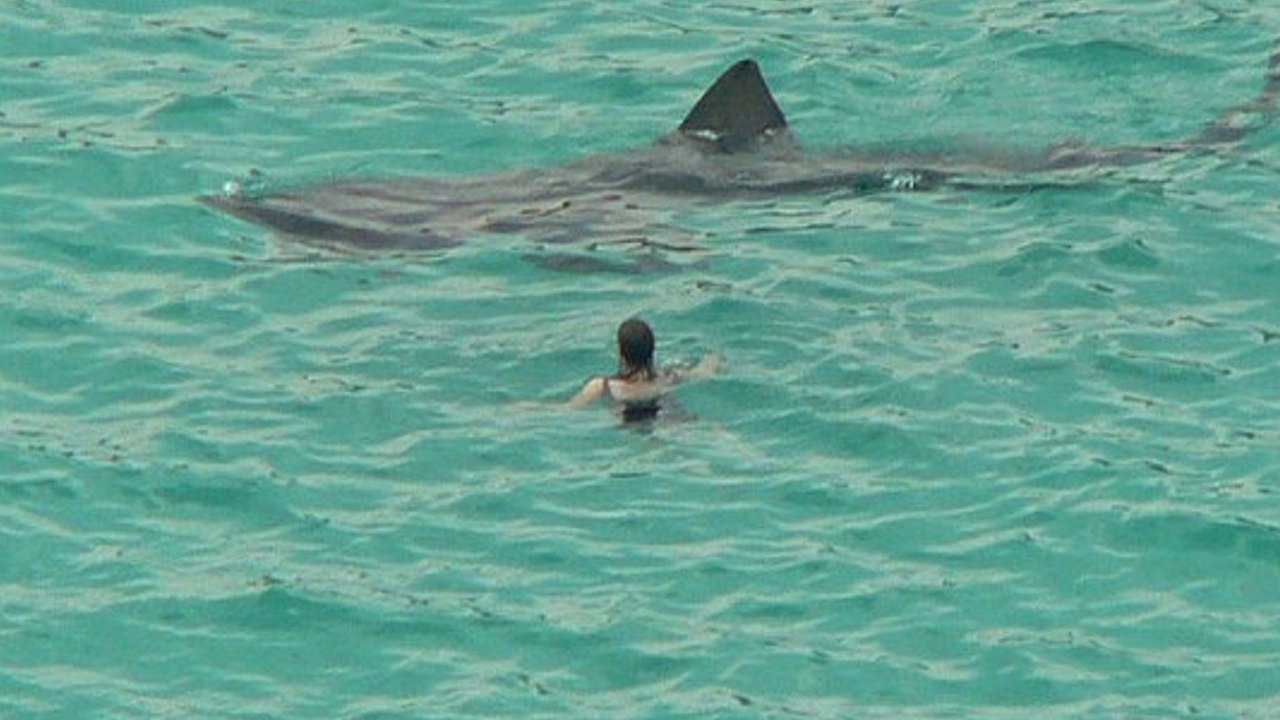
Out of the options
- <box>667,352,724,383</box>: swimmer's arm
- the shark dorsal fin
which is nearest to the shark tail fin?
the shark dorsal fin

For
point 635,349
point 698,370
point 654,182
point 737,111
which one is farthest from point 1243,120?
point 635,349

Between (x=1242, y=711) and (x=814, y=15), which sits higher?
(x=814, y=15)

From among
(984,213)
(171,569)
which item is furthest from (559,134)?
(171,569)

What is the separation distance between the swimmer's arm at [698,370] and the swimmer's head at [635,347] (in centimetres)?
35

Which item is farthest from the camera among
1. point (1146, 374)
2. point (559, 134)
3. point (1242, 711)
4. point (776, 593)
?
point (559, 134)

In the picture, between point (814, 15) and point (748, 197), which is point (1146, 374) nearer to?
point (748, 197)

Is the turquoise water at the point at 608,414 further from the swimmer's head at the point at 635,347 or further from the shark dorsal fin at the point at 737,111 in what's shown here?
the shark dorsal fin at the point at 737,111

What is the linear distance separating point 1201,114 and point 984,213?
1.93 metres

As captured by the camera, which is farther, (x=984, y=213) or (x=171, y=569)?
(x=984, y=213)

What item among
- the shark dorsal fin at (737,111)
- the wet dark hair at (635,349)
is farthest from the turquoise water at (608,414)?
the shark dorsal fin at (737,111)

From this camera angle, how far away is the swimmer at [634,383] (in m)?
14.5

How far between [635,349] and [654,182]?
2925 mm

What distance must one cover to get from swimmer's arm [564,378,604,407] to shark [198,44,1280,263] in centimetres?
169

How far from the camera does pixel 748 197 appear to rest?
1720 cm
